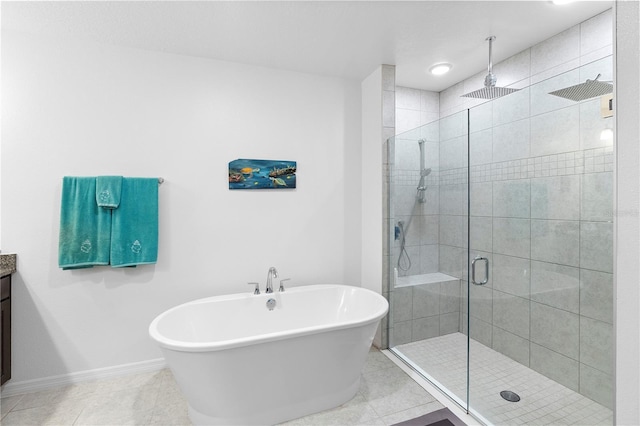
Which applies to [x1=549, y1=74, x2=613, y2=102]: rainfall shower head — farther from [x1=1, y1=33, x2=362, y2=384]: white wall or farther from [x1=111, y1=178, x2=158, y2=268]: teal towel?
[x1=111, y1=178, x2=158, y2=268]: teal towel

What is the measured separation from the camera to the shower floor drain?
1.81 m

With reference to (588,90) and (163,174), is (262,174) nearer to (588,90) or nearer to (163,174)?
(163,174)

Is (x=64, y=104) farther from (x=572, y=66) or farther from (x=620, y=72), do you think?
(x=572, y=66)

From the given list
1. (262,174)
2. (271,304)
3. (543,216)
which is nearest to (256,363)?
(271,304)

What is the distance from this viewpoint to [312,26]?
2.15 meters

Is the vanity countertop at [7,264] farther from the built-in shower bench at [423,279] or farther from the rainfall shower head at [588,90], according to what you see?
A: the rainfall shower head at [588,90]

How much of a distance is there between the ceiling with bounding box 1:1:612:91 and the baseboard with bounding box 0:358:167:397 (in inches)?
99.1

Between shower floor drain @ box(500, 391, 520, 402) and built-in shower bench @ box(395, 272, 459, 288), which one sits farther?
built-in shower bench @ box(395, 272, 459, 288)

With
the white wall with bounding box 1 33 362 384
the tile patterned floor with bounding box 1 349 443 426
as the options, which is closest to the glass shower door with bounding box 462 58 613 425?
the tile patterned floor with bounding box 1 349 443 426

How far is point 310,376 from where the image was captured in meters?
1.91

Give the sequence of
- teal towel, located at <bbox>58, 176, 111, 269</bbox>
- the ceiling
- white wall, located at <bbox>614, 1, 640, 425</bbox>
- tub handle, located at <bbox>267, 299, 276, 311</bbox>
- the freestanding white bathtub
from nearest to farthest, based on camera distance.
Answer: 1. white wall, located at <bbox>614, 1, 640, 425</bbox>
2. the freestanding white bathtub
3. the ceiling
4. teal towel, located at <bbox>58, 176, 111, 269</bbox>
5. tub handle, located at <bbox>267, 299, 276, 311</bbox>

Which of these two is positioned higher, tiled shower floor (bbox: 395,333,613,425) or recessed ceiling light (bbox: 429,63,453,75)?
recessed ceiling light (bbox: 429,63,453,75)

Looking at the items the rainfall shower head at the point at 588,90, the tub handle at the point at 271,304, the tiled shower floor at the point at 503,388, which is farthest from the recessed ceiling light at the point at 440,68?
the tub handle at the point at 271,304

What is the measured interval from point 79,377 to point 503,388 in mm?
2990
